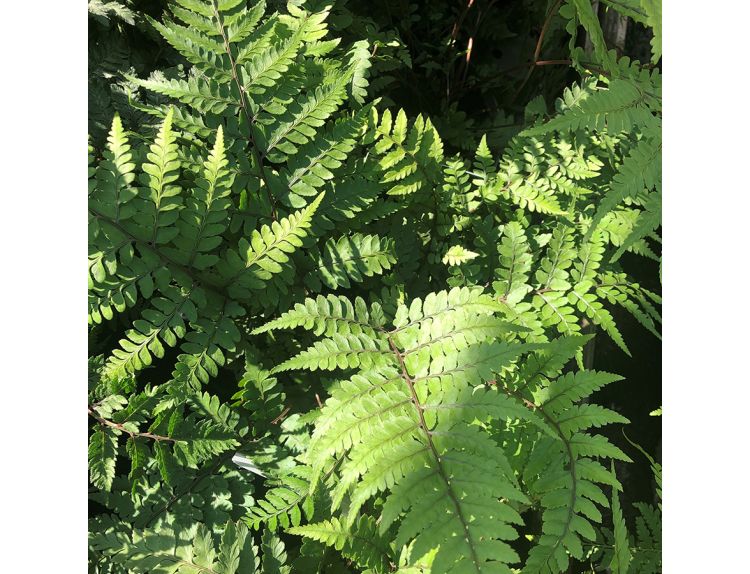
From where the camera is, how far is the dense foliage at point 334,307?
1086mm

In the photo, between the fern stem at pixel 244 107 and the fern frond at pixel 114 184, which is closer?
the fern frond at pixel 114 184

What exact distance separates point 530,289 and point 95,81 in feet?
3.67

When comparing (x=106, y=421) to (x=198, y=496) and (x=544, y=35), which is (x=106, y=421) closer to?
(x=198, y=496)

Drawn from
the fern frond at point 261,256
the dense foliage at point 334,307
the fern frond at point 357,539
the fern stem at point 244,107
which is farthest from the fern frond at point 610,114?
the fern frond at point 357,539

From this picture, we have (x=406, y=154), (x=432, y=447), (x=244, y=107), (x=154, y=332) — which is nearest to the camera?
(x=432, y=447)

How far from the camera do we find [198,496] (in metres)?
1.37

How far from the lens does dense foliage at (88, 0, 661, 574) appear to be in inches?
→ 42.8

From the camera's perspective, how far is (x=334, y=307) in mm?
1314

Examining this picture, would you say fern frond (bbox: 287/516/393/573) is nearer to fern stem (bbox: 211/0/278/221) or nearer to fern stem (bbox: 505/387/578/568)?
fern stem (bbox: 505/387/578/568)

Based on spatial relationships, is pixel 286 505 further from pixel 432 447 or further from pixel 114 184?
pixel 114 184

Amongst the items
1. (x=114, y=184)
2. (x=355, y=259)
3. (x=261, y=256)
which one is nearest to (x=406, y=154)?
(x=355, y=259)

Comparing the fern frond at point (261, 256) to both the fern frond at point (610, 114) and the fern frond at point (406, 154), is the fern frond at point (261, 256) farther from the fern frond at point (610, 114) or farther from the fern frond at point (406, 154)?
the fern frond at point (610, 114)

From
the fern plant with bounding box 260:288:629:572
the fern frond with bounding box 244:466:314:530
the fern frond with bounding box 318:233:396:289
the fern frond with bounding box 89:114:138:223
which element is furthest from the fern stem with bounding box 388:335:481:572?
the fern frond with bounding box 89:114:138:223

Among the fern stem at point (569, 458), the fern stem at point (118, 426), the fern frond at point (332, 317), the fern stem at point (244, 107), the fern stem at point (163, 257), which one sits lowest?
the fern stem at point (118, 426)
